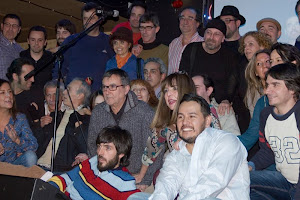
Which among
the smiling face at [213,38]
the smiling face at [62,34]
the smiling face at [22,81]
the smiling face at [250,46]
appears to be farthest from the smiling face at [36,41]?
the smiling face at [250,46]

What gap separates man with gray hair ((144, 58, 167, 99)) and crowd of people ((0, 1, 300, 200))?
0.01 meters

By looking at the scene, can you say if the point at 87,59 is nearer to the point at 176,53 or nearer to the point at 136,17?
the point at 136,17

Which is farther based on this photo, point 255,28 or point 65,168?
point 255,28

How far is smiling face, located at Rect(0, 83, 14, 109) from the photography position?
4867 mm

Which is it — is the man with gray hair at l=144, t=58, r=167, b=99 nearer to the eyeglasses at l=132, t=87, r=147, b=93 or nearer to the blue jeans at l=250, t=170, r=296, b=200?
the eyeglasses at l=132, t=87, r=147, b=93

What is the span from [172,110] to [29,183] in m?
1.70

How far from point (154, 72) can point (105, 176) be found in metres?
1.83

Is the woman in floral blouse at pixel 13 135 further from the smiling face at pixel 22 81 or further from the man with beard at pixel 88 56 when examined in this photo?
the man with beard at pixel 88 56

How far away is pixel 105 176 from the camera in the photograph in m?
3.78

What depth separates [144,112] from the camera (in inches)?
175

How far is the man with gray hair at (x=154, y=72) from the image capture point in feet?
17.5

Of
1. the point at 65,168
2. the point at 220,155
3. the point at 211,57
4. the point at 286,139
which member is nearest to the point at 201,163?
the point at 220,155

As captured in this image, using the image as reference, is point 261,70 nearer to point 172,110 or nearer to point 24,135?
point 172,110

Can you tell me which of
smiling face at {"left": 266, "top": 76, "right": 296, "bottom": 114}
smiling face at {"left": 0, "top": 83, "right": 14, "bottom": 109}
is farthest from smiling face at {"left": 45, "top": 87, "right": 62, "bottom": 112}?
smiling face at {"left": 266, "top": 76, "right": 296, "bottom": 114}
